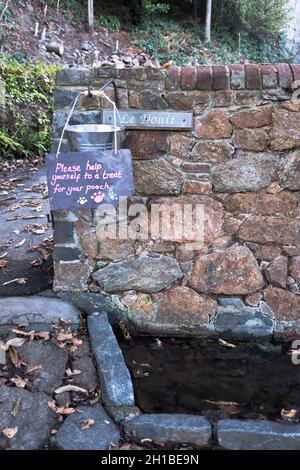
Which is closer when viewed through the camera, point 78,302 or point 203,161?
point 203,161

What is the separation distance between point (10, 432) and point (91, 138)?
1778mm

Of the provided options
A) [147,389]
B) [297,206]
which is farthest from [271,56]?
[147,389]

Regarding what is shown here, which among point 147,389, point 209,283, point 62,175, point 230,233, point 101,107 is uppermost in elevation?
point 101,107

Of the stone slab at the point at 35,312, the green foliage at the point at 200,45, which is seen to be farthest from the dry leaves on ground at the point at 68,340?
the green foliage at the point at 200,45

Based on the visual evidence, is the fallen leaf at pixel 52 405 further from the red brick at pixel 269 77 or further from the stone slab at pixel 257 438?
the red brick at pixel 269 77

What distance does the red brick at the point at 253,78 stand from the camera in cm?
308

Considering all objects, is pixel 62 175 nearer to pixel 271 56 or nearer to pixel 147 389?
pixel 147 389

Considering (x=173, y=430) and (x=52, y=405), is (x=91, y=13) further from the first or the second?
(x=173, y=430)

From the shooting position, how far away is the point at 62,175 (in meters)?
3.01

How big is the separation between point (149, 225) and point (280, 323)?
1.24m

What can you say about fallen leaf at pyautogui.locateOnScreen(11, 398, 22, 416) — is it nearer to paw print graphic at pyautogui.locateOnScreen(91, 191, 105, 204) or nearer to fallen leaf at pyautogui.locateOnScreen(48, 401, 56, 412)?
fallen leaf at pyautogui.locateOnScreen(48, 401, 56, 412)

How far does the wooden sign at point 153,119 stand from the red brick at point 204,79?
197mm

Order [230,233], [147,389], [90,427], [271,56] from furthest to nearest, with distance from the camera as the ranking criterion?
[271,56], [230,233], [147,389], [90,427]

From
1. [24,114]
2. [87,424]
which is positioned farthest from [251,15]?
[87,424]
